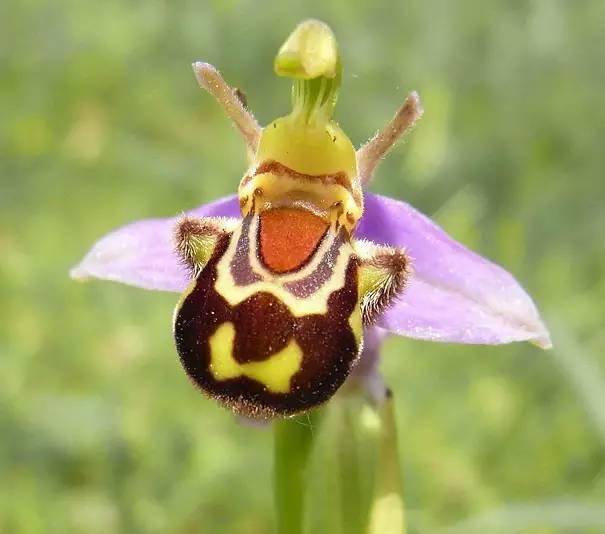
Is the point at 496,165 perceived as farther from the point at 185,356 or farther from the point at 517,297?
the point at 185,356

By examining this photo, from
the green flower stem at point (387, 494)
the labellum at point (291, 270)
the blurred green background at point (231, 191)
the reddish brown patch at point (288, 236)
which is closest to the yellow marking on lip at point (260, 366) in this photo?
the labellum at point (291, 270)

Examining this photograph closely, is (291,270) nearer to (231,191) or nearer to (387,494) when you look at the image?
(387,494)

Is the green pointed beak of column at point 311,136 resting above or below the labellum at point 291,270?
above

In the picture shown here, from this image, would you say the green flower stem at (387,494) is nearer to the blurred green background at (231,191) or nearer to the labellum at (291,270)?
the labellum at (291,270)

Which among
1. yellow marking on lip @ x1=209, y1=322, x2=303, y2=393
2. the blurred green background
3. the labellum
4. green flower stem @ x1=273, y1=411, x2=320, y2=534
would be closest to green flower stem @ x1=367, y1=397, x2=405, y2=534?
green flower stem @ x1=273, y1=411, x2=320, y2=534

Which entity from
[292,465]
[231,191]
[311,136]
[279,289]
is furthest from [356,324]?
[231,191]
